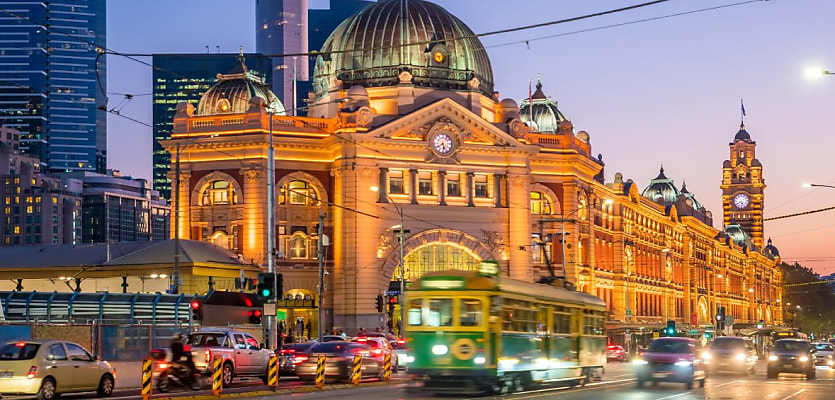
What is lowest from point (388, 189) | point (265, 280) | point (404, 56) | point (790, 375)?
point (790, 375)

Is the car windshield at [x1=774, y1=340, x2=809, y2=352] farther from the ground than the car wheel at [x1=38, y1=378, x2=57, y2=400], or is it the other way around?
the car windshield at [x1=774, y1=340, x2=809, y2=352]

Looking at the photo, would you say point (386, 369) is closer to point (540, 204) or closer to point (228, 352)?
point (228, 352)

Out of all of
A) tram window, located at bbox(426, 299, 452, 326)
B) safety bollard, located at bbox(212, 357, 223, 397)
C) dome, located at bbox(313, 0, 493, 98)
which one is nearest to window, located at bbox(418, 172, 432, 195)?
dome, located at bbox(313, 0, 493, 98)

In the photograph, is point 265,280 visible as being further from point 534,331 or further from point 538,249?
point 538,249

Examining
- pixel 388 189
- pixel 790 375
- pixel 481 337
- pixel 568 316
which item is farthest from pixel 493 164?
pixel 481 337

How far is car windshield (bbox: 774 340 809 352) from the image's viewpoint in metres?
55.3

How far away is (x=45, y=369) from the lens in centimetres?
3469

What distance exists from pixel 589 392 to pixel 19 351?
1646cm

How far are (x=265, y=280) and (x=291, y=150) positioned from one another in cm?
5265

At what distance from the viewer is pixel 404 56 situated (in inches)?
4033

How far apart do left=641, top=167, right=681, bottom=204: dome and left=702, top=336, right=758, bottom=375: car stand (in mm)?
113965

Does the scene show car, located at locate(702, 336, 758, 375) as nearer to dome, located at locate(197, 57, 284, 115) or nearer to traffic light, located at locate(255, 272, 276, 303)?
traffic light, located at locate(255, 272, 276, 303)

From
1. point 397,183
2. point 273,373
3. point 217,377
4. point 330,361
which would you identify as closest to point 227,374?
point 273,373

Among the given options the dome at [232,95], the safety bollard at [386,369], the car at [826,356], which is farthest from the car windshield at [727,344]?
the dome at [232,95]
